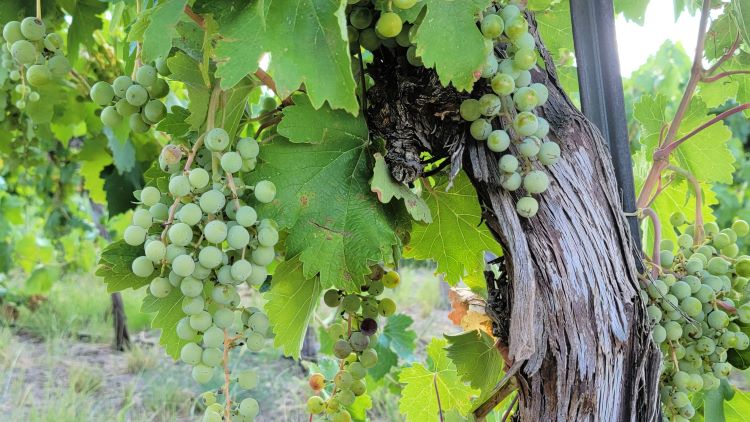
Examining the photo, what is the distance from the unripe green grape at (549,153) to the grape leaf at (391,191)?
0.15 metres

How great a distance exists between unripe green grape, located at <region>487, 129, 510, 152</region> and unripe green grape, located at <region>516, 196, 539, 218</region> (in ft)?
0.21

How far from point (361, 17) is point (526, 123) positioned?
224mm

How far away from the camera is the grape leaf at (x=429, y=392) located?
4.02ft

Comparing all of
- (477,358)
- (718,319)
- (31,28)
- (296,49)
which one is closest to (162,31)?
(296,49)

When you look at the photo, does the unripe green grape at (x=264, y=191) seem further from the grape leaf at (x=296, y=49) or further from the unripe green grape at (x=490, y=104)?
the unripe green grape at (x=490, y=104)

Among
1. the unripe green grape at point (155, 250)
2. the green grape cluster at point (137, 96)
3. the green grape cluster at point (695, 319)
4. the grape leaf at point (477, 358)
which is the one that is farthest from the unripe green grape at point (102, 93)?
the green grape cluster at point (695, 319)

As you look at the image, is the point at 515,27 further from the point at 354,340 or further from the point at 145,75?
the point at 354,340

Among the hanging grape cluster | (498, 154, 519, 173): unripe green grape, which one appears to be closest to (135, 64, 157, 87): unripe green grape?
the hanging grape cluster

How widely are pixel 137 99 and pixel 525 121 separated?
0.46 m

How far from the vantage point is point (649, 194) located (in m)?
1.02

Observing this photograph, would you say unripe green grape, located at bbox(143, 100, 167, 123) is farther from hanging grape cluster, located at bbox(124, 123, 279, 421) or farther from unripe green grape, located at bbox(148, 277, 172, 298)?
unripe green grape, located at bbox(148, 277, 172, 298)

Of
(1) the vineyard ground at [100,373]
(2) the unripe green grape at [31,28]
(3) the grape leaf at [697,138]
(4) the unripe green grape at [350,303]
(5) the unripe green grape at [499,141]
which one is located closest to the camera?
(5) the unripe green grape at [499,141]

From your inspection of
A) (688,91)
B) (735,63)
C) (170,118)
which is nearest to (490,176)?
(170,118)

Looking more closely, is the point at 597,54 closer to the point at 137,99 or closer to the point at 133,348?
the point at 137,99
